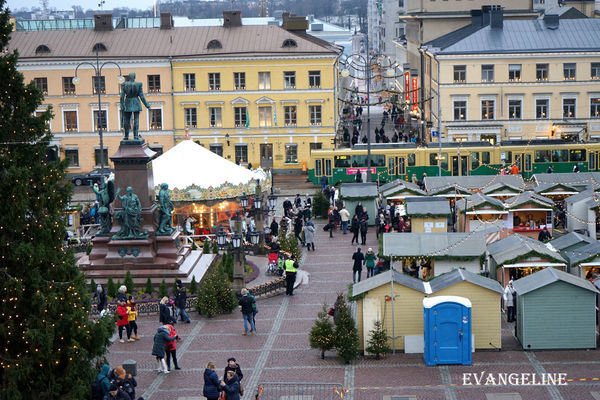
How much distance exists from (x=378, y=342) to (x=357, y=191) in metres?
21.6

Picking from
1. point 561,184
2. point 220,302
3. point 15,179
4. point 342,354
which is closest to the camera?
point 15,179

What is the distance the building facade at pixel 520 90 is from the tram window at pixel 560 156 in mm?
5904

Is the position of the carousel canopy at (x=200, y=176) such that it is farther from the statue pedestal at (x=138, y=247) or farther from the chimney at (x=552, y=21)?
the chimney at (x=552, y=21)

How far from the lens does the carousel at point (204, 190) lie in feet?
145

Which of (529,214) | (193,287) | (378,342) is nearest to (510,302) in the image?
(378,342)

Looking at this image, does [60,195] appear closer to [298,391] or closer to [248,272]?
[298,391]

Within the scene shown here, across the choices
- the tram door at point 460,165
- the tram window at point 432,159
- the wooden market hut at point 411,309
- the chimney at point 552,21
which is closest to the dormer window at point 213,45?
the tram window at point 432,159

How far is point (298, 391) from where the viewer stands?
74.9ft

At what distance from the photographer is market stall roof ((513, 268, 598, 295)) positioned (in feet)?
83.0

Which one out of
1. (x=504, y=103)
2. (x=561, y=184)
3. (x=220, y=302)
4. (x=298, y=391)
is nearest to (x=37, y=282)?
(x=298, y=391)

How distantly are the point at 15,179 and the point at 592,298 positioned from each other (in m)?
14.6

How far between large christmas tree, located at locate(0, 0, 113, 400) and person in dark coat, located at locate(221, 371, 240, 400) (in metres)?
2.74

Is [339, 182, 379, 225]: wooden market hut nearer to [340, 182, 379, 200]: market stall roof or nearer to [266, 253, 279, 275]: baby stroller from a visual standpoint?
[340, 182, 379, 200]: market stall roof

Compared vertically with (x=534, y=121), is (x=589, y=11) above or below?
above
